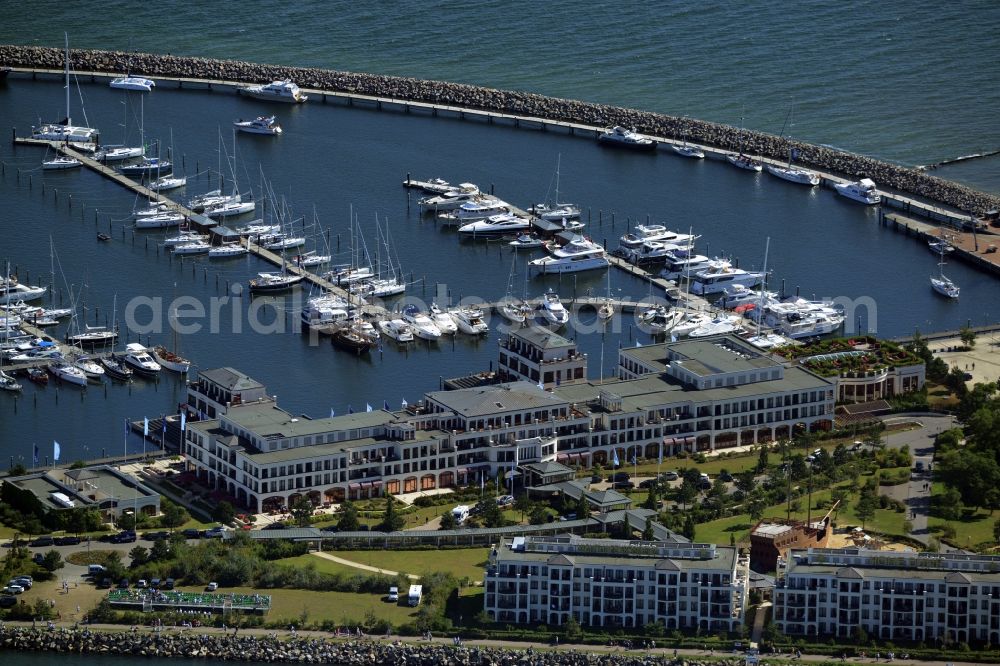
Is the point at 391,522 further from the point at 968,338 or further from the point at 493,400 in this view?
the point at 968,338

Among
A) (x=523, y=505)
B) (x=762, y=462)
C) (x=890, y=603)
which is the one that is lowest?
(x=890, y=603)

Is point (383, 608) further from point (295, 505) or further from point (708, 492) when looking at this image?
point (708, 492)

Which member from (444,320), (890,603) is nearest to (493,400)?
(444,320)

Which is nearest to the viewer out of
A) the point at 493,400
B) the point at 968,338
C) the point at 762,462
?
the point at 762,462

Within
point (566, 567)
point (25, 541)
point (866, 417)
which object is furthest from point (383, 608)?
point (866, 417)

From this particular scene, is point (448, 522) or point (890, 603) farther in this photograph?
point (448, 522)

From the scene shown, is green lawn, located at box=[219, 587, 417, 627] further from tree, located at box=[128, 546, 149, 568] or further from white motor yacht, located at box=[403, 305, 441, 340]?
white motor yacht, located at box=[403, 305, 441, 340]

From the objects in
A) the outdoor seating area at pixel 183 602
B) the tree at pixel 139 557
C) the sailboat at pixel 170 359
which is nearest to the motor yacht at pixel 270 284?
the sailboat at pixel 170 359
